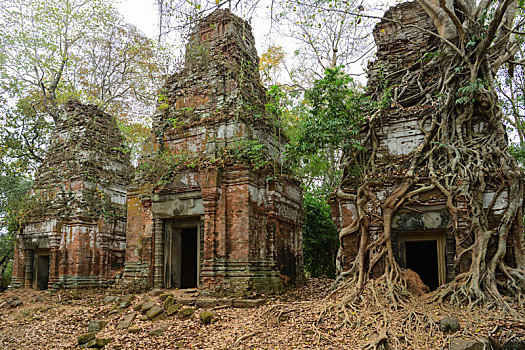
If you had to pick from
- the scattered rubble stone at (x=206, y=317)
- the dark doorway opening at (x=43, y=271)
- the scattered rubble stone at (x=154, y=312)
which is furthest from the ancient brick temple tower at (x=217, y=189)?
the dark doorway opening at (x=43, y=271)

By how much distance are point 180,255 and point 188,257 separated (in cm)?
84

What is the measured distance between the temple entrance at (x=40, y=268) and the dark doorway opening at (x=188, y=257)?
236 inches

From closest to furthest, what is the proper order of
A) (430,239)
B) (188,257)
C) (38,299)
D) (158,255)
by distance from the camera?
(430,239) < (158,255) < (188,257) < (38,299)

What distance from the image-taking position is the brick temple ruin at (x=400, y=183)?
8.21 metres

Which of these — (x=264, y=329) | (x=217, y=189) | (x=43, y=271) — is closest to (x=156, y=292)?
(x=217, y=189)

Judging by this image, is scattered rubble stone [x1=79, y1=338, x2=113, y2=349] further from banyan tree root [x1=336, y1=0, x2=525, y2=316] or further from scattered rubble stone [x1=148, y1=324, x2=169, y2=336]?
banyan tree root [x1=336, y1=0, x2=525, y2=316]

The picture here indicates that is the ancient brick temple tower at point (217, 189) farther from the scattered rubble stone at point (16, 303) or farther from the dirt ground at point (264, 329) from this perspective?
the scattered rubble stone at point (16, 303)

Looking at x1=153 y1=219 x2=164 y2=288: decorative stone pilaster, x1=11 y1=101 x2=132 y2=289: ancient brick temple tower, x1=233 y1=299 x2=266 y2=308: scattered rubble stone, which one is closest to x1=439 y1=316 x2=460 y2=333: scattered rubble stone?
x1=233 y1=299 x2=266 y2=308: scattered rubble stone

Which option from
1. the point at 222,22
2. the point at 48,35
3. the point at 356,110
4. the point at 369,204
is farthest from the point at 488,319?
the point at 48,35

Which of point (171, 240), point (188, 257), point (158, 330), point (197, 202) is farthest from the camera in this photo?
point (188, 257)

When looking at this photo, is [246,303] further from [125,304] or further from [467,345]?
[467,345]

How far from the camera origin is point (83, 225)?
45.9 ft

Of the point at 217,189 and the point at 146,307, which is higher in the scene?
the point at 217,189

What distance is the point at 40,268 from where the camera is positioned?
15047mm
